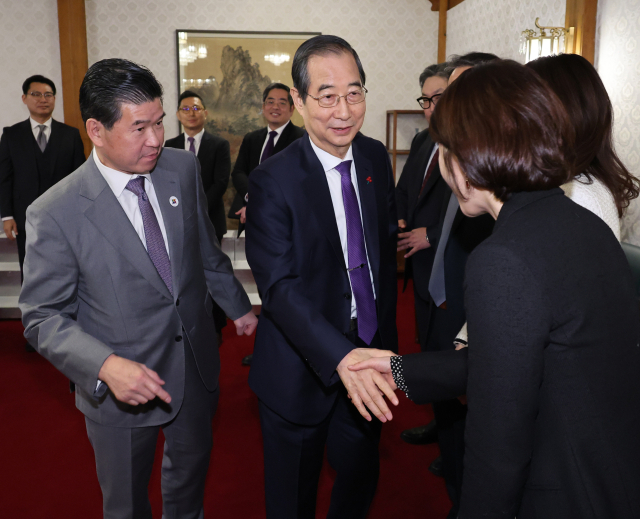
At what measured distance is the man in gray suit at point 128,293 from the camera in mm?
1574

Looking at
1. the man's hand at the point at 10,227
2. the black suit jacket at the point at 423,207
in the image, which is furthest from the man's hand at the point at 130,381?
the man's hand at the point at 10,227

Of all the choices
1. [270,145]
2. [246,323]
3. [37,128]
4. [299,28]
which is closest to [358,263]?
[246,323]

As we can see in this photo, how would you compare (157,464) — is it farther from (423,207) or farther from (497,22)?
(497,22)

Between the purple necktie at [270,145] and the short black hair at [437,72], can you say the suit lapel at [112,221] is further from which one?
the purple necktie at [270,145]

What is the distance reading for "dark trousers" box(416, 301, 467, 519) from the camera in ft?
7.44

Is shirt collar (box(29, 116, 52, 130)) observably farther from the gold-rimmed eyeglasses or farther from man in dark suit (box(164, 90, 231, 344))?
the gold-rimmed eyeglasses

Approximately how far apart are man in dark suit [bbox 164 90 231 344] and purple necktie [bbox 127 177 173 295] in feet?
10.2

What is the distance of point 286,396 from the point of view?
1816 mm

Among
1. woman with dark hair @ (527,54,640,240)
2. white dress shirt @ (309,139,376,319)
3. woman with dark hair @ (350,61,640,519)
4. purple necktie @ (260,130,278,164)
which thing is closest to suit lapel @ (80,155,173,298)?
white dress shirt @ (309,139,376,319)

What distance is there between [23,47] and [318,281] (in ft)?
21.5

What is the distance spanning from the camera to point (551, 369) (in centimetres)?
103

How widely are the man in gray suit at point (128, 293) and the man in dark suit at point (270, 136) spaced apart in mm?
2766

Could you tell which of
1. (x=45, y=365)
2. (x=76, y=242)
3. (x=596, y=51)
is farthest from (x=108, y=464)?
(x=596, y=51)

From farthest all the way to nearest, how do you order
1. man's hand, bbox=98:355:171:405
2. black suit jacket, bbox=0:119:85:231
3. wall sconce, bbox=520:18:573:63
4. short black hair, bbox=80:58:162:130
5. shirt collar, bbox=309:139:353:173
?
black suit jacket, bbox=0:119:85:231 → wall sconce, bbox=520:18:573:63 → shirt collar, bbox=309:139:353:173 → short black hair, bbox=80:58:162:130 → man's hand, bbox=98:355:171:405
